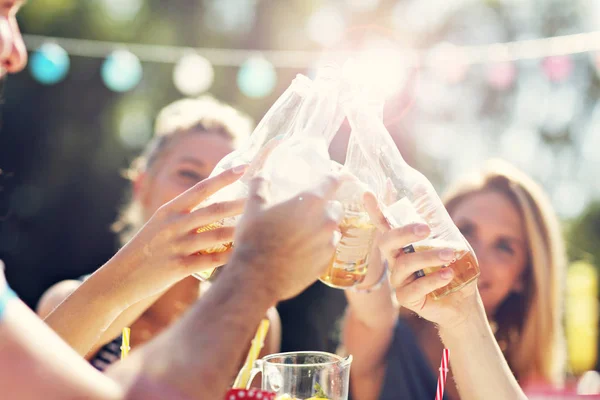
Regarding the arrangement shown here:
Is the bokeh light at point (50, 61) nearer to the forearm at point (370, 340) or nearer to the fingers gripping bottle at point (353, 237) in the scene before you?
the forearm at point (370, 340)

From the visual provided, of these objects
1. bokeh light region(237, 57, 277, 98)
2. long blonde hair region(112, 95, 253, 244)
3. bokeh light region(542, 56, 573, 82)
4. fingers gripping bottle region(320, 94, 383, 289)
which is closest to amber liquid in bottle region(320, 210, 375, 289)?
fingers gripping bottle region(320, 94, 383, 289)

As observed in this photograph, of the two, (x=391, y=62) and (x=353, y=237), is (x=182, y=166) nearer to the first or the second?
(x=353, y=237)

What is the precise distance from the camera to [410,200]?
4.34 feet

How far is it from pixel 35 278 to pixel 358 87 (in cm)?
803

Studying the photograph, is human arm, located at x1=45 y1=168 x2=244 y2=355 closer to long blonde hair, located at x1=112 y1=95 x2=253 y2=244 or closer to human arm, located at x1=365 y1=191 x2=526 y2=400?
human arm, located at x1=365 y1=191 x2=526 y2=400

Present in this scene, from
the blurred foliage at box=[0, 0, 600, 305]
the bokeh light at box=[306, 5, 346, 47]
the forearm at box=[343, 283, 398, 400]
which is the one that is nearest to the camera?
the forearm at box=[343, 283, 398, 400]

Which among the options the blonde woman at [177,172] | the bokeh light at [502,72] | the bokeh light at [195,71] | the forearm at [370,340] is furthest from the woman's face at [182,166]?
the bokeh light at [502,72]


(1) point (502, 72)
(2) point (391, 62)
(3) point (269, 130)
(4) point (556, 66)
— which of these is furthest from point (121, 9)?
(3) point (269, 130)

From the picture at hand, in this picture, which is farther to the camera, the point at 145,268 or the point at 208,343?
the point at 145,268

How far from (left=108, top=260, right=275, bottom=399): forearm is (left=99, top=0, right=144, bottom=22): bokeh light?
11535 mm

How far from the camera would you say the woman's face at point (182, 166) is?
8.56ft

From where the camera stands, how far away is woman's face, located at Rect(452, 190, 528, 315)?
2703 mm

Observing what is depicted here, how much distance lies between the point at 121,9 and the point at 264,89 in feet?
26.5

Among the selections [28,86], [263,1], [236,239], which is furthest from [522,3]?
[236,239]
